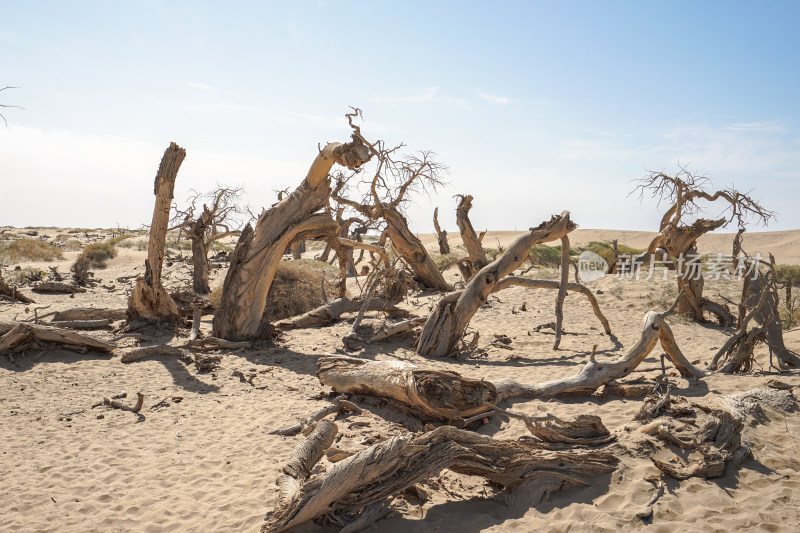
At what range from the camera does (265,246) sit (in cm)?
898

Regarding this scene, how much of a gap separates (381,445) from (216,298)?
9367 mm

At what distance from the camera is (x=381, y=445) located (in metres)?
3.81

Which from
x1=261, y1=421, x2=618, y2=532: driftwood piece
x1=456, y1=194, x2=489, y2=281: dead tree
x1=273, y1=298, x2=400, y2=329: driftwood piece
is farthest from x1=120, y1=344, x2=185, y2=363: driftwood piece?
x1=456, y1=194, x2=489, y2=281: dead tree

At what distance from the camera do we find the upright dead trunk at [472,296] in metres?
8.22

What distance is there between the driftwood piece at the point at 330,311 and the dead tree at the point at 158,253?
2144mm

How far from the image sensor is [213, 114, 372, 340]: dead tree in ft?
29.5

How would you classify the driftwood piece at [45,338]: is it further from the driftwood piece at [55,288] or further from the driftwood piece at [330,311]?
the driftwood piece at [55,288]

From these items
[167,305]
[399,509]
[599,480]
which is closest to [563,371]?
[599,480]

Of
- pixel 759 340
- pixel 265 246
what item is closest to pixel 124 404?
pixel 265 246

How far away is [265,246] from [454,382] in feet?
16.0

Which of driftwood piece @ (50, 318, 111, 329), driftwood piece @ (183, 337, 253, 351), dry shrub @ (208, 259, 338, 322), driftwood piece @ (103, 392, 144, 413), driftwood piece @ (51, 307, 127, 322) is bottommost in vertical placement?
driftwood piece @ (103, 392, 144, 413)

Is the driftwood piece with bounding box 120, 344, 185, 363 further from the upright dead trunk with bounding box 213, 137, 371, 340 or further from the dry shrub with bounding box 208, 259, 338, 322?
the dry shrub with bounding box 208, 259, 338, 322

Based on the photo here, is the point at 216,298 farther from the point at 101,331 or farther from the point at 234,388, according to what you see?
the point at 234,388

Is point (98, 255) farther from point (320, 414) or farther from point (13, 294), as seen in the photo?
point (320, 414)
